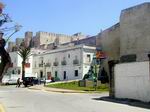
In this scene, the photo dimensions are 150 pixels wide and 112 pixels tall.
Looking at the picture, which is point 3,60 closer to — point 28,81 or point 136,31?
point 136,31

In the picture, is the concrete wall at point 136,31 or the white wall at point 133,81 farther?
the concrete wall at point 136,31

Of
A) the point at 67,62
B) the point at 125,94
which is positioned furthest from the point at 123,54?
the point at 125,94

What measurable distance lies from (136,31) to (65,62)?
26.0 metres

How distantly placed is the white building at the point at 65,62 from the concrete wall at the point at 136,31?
14.8 m

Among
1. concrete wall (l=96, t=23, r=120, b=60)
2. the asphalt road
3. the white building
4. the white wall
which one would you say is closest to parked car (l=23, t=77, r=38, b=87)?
the white building

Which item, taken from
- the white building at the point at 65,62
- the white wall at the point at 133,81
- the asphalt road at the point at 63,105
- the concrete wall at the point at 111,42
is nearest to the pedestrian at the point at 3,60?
the asphalt road at the point at 63,105

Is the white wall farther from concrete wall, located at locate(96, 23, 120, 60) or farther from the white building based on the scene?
the white building

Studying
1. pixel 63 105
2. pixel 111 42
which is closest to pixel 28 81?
pixel 111 42

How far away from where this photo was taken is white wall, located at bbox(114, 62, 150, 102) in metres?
25.7

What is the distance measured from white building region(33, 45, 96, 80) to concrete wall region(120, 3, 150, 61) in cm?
1477

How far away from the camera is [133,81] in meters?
27.5

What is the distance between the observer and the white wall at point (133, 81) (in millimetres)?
25734

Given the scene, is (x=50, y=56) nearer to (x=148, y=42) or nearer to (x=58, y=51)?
(x=58, y=51)

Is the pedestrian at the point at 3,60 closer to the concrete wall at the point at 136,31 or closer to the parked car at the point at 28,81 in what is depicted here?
the concrete wall at the point at 136,31
